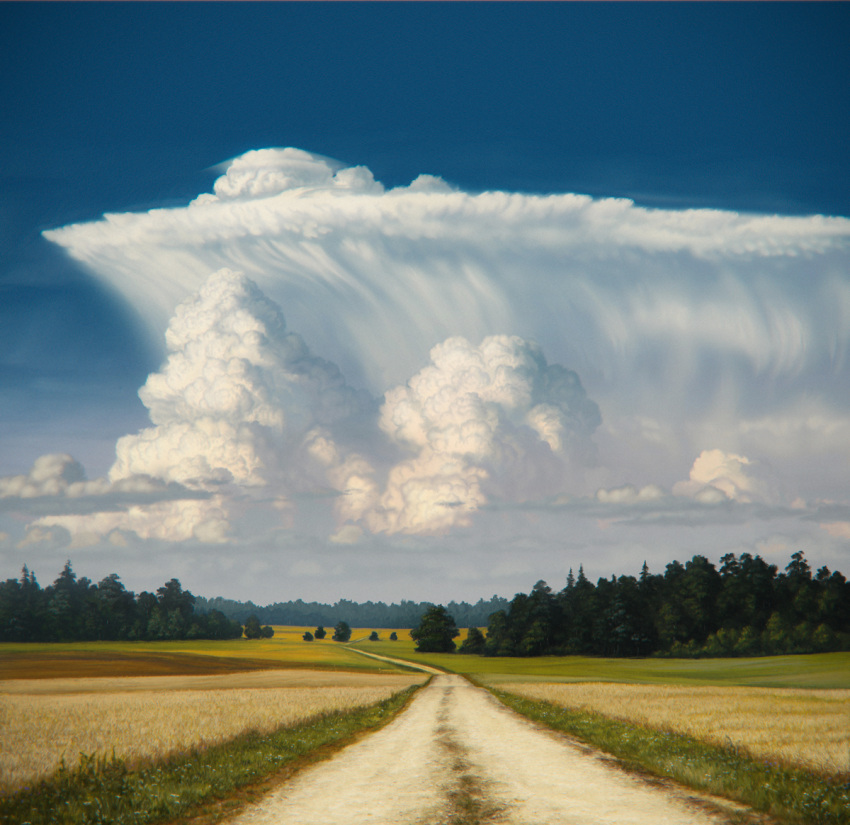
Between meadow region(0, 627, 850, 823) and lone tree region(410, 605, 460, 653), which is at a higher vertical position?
meadow region(0, 627, 850, 823)

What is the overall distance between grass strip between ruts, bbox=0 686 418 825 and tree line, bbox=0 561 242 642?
12220 centimetres

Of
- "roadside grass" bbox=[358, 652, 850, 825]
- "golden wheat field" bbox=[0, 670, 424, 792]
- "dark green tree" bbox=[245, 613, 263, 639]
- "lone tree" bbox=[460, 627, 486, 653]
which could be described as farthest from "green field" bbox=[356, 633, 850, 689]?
"dark green tree" bbox=[245, 613, 263, 639]

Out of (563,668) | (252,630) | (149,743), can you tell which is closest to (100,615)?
(252,630)

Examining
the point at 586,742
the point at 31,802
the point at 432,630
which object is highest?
the point at 31,802

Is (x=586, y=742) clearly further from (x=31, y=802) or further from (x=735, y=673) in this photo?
(x=735, y=673)

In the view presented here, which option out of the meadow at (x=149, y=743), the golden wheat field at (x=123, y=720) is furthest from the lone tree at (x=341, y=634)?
the golden wheat field at (x=123, y=720)

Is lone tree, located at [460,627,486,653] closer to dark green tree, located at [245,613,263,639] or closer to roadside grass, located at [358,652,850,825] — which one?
dark green tree, located at [245,613,263,639]

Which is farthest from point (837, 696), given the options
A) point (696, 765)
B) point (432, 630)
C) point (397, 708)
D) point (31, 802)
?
point (432, 630)

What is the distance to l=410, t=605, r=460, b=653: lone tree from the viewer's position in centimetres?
12962

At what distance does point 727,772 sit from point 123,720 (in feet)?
76.7

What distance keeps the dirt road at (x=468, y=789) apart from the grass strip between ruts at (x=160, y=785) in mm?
1187

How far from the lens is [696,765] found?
16.6 metres

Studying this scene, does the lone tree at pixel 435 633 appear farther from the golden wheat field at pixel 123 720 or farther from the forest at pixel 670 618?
the golden wheat field at pixel 123 720

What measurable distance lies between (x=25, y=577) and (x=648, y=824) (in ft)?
760
